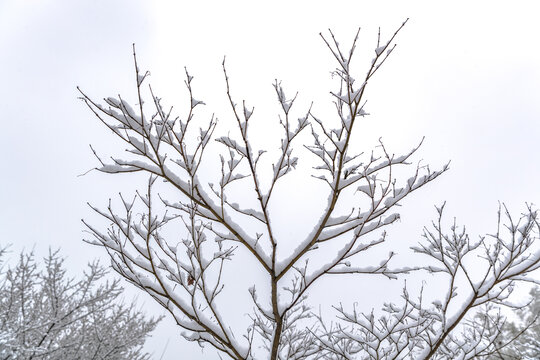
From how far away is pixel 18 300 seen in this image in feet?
27.5

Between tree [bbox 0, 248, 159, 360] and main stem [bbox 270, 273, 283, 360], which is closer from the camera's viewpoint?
main stem [bbox 270, 273, 283, 360]

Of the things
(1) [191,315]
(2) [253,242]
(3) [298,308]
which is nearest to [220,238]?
(2) [253,242]

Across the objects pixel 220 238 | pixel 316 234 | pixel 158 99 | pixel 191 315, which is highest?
pixel 158 99

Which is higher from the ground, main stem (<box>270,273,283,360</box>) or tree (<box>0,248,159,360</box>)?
tree (<box>0,248,159,360</box>)

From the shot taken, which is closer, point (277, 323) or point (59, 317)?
point (277, 323)

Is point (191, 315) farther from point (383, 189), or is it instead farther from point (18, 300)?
point (18, 300)

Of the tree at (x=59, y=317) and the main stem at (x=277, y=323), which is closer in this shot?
the main stem at (x=277, y=323)

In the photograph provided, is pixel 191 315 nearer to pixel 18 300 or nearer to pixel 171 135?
pixel 171 135

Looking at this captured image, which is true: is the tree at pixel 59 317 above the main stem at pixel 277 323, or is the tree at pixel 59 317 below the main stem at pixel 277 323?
above

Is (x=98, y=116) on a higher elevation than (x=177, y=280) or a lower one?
higher

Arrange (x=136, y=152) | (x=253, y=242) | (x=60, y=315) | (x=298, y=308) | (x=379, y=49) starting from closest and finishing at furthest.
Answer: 1. (x=379, y=49)
2. (x=136, y=152)
3. (x=253, y=242)
4. (x=298, y=308)
5. (x=60, y=315)

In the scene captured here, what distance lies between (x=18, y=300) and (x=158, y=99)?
27.2ft

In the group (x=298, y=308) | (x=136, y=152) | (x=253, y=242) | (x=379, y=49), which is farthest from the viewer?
(x=298, y=308)

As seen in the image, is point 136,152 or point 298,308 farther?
point 298,308
